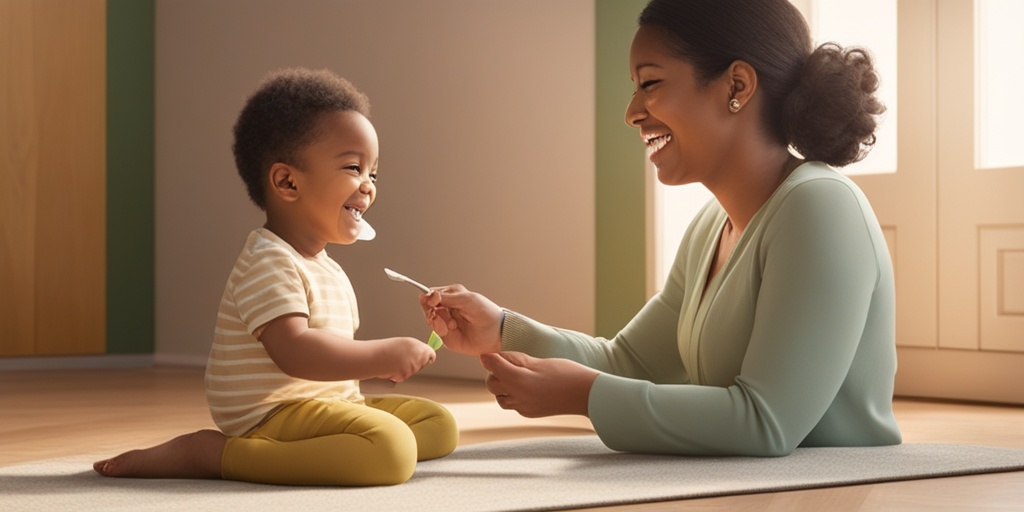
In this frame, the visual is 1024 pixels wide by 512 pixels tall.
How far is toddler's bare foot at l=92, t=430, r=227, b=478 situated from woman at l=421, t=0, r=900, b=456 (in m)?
0.40

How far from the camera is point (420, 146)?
180 inches

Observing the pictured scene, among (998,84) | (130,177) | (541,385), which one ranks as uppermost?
(998,84)

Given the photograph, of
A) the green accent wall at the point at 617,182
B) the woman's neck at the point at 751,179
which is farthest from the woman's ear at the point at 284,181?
the green accent wall at the point at 617,182

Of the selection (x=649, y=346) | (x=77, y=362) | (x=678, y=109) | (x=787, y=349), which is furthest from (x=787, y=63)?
(x=77, y=362)

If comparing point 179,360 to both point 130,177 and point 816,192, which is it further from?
point 816,192

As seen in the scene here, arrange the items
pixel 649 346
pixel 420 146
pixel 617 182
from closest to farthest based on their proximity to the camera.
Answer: pixel 649 346 → pixel 617 182 → pixel 420 146

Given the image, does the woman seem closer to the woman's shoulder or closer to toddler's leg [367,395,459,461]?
the woman's shoulder

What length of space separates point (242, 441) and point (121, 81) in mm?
4024

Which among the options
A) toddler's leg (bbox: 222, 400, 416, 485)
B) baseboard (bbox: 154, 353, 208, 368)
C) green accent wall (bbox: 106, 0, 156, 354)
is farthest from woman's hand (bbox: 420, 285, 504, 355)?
green accent wall (bbox: 106, 0, 156, 354)

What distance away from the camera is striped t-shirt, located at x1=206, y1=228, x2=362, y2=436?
1.70 metres

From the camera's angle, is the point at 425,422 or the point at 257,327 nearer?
the point at 257,327

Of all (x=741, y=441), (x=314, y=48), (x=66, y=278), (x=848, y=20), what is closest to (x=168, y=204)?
(x=66, y=278)

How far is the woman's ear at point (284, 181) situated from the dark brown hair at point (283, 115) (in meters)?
0.01

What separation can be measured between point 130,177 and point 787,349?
4228 millimetres
